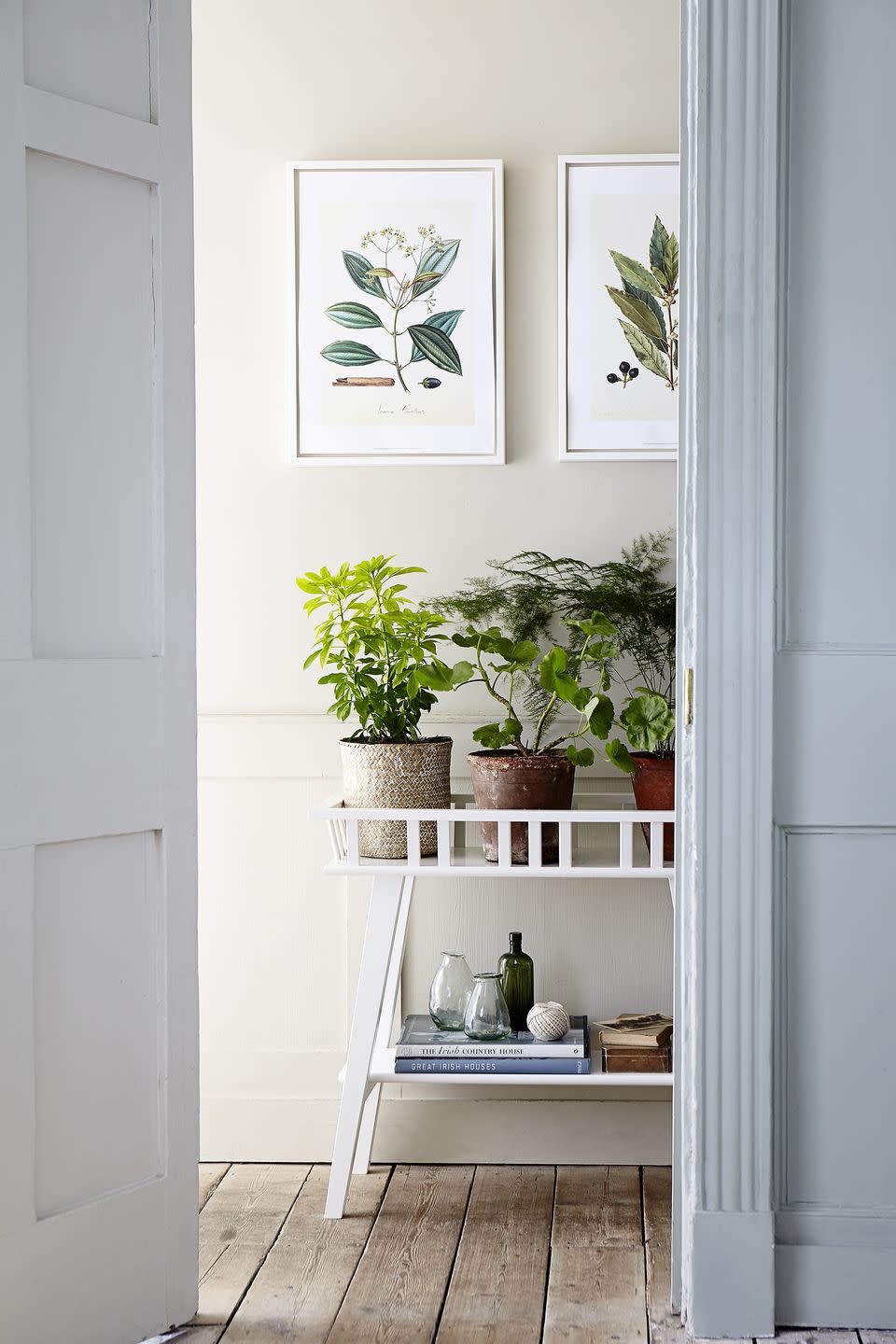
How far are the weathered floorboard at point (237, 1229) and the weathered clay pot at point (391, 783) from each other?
70 cm

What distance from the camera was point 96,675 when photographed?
5.61 feet

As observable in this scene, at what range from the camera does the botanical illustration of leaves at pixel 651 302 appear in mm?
2469

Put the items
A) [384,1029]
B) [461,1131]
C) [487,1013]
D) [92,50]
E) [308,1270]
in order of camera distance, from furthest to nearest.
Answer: [461,1131] → [384,1029] → [487,1013] → [308,1270] → [92,50]

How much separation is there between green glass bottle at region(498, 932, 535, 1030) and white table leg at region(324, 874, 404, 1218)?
0.84ft

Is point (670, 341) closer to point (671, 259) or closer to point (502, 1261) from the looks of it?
point (671, 259)

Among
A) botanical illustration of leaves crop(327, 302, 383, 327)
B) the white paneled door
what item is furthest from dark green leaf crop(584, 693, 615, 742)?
botanical illustration of leaves crop(327, 302, 383, 327)

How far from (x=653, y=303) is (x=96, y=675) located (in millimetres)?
1421

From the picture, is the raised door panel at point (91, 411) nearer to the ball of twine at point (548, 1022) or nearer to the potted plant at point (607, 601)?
the potted plant at point (607, 601)

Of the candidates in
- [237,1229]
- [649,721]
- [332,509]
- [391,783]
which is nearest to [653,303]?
[332,509]

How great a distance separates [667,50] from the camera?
97.4 inches

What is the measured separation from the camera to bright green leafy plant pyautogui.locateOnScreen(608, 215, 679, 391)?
246 centimetres

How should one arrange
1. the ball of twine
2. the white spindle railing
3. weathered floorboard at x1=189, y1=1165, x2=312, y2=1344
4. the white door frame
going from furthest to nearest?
the ball of twine, the white spindle railing, weathered floorboard at x1=189, y1=1165, x2=312, y2=1344, the white door frame

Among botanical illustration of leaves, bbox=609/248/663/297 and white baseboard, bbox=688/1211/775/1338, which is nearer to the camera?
white baseboard, bbox=688/1211/775/1338

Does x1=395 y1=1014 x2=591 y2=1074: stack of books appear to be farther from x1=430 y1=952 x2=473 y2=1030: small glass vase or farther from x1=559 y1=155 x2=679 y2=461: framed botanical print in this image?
x1=559 y1=155 x2=679 y2=461: framed botanical print
